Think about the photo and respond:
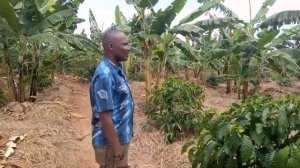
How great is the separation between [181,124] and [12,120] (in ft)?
10.5

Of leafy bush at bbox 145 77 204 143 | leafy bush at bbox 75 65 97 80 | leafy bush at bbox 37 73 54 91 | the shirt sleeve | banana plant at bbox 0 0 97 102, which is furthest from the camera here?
leafy bush at bbox 75 65 97 80

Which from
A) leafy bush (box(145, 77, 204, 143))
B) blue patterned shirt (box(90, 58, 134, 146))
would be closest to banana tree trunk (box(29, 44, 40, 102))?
leafy bush (box(145, 77, 204, 143))

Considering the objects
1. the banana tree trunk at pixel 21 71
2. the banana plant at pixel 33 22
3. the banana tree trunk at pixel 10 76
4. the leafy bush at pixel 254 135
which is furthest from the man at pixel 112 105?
the banana tree trunk at pixel 10 76

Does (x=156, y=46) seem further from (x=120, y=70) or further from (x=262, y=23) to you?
(x=120, y=70)

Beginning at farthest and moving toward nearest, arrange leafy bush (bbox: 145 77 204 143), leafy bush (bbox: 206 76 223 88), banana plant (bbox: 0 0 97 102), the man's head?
leafy bush (bbox: 206 76 223 88) < banana plant (bbox: 0 0 97 102) < leafy bush (bbox: 145 77 204 143) < the man's head

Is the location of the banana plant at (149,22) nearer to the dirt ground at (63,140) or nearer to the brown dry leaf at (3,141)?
the dirt ground at (63,140)

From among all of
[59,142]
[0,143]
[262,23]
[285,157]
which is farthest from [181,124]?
[262,23]

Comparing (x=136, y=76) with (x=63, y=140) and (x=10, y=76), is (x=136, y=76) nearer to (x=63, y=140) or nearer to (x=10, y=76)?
(x=10, y=76)

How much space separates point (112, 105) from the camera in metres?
2.82

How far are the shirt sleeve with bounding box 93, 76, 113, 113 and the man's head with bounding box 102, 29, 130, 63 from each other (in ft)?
0.72

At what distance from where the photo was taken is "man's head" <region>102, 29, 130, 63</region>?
291cm

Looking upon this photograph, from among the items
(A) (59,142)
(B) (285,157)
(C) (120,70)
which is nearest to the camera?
(B) (285,157)

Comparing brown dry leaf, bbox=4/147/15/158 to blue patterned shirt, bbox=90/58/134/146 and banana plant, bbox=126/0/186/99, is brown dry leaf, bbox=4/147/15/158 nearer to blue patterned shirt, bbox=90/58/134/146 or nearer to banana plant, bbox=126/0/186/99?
blue patterned shirt, bbox=90/58/134/146

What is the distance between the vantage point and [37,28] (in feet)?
27.4
